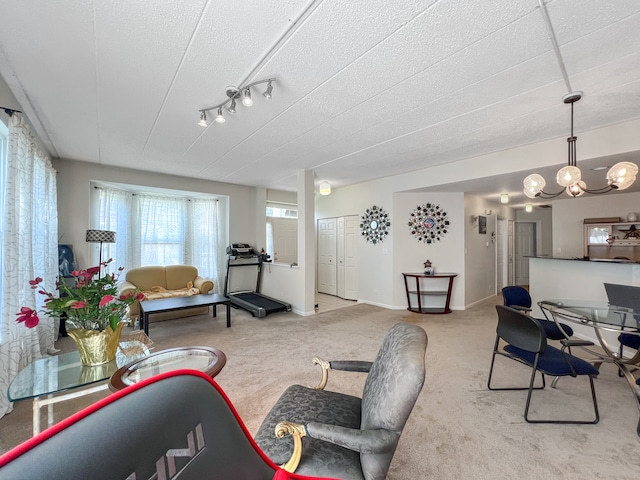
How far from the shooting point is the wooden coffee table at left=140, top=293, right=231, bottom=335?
361 centimetres

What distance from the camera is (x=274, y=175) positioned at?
518 centimetres

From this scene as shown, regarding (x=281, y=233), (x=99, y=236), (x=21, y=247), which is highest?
(x=281, y=233)

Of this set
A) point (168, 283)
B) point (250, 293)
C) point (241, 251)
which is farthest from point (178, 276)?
point (250, 293)

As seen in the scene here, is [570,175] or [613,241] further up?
[570,175]

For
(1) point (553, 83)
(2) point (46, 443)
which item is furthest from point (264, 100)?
(2) point (46, 443)

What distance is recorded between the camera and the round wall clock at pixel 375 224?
17.9ft

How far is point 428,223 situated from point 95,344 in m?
5.10

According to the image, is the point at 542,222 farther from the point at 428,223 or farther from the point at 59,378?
the point at 59,378

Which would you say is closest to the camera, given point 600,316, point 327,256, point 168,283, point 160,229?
point 600,316

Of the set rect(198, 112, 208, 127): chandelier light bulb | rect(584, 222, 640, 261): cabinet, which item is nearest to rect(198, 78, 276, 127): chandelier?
rect(198, 112, 208, 127): chandelier light bulb

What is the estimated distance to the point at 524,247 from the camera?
780 cm

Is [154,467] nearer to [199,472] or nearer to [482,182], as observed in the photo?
[199,472]

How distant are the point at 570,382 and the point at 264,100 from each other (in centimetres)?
388

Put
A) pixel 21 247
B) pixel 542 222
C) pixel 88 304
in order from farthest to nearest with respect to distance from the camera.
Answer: pixel 542 222
pixel 21 247
pixel 88 304
